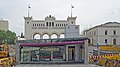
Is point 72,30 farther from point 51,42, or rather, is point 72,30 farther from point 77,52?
point 51,42

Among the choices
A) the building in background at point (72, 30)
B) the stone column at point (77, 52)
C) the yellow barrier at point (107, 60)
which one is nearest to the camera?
the yellow barrier at point (107, 60)

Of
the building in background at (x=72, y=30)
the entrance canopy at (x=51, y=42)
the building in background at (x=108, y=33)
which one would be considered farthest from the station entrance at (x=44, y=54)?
the building in background at (x=108, y=33)

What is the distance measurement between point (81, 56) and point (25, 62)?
814cm

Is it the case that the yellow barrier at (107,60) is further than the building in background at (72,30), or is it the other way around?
the building in background at (72,30)

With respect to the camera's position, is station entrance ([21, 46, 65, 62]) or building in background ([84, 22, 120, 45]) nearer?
station entrance ([21, 46, 65, 62])

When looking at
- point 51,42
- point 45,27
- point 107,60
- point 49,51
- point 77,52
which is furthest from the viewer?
point 45,27

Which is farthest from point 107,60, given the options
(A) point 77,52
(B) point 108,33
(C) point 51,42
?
(B) point 108,33

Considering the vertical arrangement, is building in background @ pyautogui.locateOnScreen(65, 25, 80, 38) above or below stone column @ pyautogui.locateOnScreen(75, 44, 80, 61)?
above

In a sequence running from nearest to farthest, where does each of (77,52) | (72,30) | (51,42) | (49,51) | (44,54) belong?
1. (51,42)
2. (77,52)
3. (49,51)
4. (44,54)
5. (72,30)

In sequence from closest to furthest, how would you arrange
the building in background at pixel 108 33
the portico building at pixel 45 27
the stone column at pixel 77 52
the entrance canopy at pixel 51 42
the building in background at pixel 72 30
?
the entrance canopy at pixel 51 42
the stone column at pixel 77 52
the building in background at pixel 72 30
the building in background at pixel 108 33
the portico building at pixel 45 27

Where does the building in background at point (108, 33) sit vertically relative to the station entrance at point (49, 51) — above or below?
above

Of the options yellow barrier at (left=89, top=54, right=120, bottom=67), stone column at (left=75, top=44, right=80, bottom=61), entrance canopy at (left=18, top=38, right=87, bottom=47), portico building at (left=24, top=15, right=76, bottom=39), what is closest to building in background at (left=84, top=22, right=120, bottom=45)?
portico building at (left=24, top=15, right=76, bottom=39)

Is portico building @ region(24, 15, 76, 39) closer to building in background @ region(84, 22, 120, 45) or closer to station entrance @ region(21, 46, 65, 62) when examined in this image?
building in background @ region(84, 22, 120, 45)

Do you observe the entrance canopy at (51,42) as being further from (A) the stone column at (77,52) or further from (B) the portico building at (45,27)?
(B) the portico building at (45,27)
